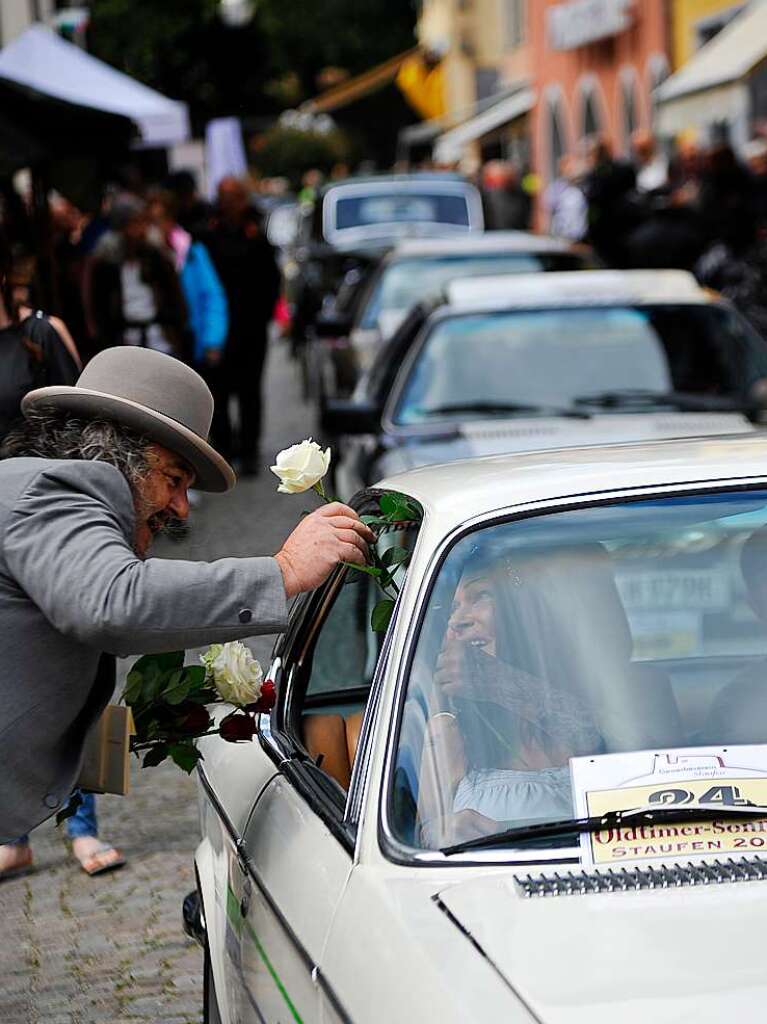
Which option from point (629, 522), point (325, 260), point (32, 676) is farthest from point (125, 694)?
point (325, 260)

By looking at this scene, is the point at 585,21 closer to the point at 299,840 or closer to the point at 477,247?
the point at 477,247

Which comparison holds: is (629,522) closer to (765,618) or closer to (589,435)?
(765,618)

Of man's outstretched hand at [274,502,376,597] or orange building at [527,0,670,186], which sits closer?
man's outstretched hand at [274,502,376,597]

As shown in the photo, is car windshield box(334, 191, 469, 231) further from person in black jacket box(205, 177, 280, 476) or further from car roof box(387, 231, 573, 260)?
car roof box(387, 231, 573, 260)

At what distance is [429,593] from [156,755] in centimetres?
90

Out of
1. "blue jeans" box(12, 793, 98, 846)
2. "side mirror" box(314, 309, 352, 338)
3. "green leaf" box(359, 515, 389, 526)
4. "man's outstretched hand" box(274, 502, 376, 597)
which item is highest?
"man's outstretched hand" box(274, 502, 376, 597)

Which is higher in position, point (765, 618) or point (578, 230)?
point (765, 618)

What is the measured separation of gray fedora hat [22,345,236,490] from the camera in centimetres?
343

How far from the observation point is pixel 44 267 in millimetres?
9992

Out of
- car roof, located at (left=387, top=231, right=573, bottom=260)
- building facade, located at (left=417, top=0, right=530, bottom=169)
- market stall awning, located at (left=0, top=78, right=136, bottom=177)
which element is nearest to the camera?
market stall awning, located at (left=0, top=78, right=136, bottom=177)

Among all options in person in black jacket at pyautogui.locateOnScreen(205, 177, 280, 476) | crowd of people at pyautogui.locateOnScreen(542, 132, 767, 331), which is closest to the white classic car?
crowd of people at pyautogui.locateOnScreen(542, 132, 767, 331)

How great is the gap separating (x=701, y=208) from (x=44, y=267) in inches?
281

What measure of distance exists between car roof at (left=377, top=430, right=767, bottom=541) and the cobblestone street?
27.1 inches

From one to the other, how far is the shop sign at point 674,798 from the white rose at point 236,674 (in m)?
0.83
